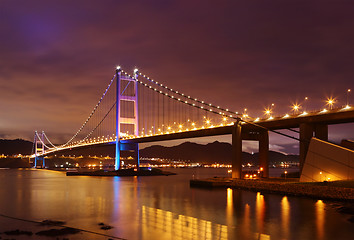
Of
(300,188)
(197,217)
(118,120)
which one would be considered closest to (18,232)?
(197,217)

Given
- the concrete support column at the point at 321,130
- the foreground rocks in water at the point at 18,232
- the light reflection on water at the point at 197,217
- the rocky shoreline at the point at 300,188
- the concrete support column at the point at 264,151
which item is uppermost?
the concrete support column at the point at 321,130

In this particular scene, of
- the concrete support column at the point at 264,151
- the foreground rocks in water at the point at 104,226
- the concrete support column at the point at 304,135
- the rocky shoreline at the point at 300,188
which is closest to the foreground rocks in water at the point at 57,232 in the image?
the foreground rocks in water at the point at 104,226

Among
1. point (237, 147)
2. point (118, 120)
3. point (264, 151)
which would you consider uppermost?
point (118, 120)

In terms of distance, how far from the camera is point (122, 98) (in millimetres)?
65250

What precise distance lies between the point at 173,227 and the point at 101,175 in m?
49.5

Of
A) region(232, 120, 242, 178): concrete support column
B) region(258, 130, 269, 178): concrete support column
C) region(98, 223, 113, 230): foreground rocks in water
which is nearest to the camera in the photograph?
region(98, 223, 113, 230): foreground rocks in water

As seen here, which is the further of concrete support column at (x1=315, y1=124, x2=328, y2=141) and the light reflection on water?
concrete support column at (x1=315, y1=124, x2=328, y2=141)

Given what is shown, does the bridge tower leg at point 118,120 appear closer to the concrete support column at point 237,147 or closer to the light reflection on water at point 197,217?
the concrete support column at point 237,147

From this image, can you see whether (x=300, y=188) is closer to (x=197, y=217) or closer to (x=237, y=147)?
Answer: (x=237, y=147)

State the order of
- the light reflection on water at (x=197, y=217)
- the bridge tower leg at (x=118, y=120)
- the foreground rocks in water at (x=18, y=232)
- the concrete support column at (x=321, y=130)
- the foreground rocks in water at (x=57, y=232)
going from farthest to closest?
1. the bridge tower leg at (x=118, y=120)
2. the concrete support column at (x=321, y=130)
3. the light reflection on water at (x=197, y=217)
4. the foreground rocks in water at (x=18, y=232)
5. the foreground rocks in water at (x=57, y=232)

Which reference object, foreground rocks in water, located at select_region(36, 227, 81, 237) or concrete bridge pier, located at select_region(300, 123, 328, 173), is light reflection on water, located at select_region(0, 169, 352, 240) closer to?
foreground rocks in water, located at select_region(36, 227, 81, 237)

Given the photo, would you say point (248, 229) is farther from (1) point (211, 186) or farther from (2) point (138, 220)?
(1) point (211, 186)

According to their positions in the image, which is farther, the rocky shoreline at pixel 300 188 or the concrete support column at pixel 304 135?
the concrete support column at pixel 304 135

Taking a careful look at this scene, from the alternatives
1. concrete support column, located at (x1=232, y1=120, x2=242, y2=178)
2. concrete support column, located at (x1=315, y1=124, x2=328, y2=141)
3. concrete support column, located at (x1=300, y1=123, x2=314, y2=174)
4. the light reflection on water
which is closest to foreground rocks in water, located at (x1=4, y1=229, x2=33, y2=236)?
the light reflection on water
